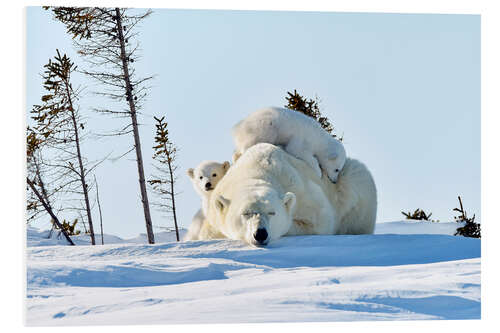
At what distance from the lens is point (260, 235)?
5.47 meters

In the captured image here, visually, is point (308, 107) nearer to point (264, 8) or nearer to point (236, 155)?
point (236, 155)

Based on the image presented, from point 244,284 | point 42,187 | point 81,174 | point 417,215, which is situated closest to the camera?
point 244,284

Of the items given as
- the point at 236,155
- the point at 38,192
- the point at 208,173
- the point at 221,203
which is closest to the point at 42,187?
the point at 38,192

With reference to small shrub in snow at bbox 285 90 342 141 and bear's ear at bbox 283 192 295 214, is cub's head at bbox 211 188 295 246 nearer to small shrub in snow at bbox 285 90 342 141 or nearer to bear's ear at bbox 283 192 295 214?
bear's ear at bbox 283 192 295 214

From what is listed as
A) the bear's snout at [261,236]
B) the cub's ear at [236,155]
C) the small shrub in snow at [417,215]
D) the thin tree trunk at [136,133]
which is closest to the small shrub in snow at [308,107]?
the small shrub in snow at [417,215]

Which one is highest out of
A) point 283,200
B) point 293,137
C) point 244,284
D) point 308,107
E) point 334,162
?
point 308,107

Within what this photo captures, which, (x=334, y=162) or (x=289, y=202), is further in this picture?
(x=334, y=162)

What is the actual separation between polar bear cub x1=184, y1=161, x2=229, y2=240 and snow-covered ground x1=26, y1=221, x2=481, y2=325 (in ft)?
6.65

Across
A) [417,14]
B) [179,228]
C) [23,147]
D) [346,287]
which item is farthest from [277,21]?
[179,228]

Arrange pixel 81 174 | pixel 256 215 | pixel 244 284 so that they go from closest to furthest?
1. pixel 244 284
2. pixel 256 215
3. pixel 81 174

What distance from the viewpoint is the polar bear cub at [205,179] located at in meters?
7.60

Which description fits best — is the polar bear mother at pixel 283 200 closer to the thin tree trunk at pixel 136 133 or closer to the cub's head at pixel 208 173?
the cub's head at pixel 208 173

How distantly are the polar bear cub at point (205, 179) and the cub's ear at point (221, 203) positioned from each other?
52.4 inches

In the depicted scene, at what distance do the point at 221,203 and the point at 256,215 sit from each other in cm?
62
